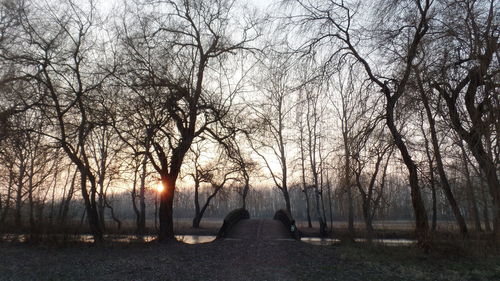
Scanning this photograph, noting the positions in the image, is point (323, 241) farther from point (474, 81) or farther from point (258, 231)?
point (474, 81)

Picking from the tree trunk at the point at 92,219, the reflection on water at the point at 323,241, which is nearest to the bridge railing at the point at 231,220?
the reflection on water at the point at 323,241

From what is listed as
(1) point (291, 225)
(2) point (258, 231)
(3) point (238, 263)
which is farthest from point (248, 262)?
(2) point (258, 231)

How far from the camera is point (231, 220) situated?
2283 cm

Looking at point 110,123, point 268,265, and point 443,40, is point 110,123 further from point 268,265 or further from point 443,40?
point 443,40

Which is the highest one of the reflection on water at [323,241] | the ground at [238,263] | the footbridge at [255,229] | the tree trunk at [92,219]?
the tree trunk at [92,219]

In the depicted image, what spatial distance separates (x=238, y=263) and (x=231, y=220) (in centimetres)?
1113

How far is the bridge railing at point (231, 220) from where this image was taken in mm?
19797

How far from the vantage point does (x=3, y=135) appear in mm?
15094

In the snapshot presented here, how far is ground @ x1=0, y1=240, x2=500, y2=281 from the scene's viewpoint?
9.98 m

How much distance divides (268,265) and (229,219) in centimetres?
1071

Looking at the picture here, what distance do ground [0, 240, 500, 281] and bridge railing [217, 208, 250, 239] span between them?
458 centimetres

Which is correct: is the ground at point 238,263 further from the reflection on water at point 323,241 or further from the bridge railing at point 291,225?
the bridge railing at point 291,225

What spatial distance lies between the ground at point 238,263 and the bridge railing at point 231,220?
15.0ft

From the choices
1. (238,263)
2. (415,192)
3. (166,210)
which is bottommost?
(238,263)
